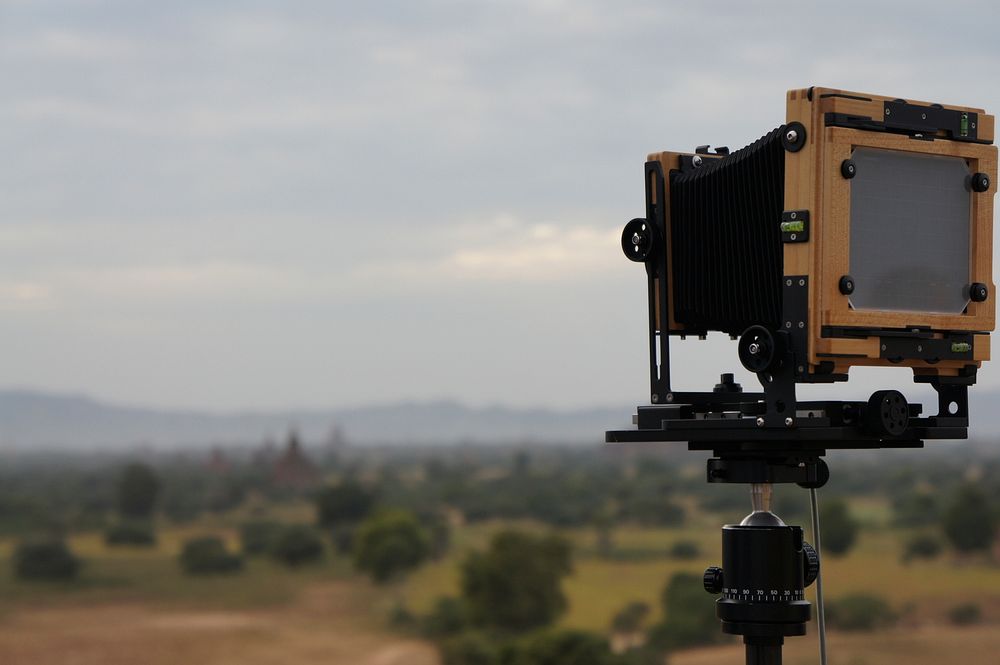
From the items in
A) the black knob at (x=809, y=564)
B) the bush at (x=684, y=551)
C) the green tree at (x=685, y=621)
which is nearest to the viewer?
the black knob at (x=809, y=564)

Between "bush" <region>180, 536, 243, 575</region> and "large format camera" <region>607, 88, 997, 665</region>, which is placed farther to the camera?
"bush" <region>180, 536, 243, 575</region>

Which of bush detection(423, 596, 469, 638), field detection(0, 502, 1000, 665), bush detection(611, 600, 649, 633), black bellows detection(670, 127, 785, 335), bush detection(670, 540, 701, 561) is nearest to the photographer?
black bellows detection(670, 127, 785, 335)

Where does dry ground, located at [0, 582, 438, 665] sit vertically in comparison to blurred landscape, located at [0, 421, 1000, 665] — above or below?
below

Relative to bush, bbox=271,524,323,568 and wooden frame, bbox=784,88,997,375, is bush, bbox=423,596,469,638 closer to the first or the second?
bush, bbox=271,524,323,568

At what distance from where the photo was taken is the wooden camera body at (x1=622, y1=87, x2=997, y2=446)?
4875mm

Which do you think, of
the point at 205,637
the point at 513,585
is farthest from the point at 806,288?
the point at 205,637

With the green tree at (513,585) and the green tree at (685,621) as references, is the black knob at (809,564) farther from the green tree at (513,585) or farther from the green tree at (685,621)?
the green tree at (513,585)

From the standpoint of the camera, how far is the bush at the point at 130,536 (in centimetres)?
7869

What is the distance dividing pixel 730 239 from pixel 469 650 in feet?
134

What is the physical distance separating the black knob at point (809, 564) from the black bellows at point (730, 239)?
89cm

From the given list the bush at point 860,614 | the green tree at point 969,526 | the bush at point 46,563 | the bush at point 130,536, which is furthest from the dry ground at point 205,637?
the green tree at point 969,526

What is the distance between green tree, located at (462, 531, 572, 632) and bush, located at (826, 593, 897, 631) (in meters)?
10.1

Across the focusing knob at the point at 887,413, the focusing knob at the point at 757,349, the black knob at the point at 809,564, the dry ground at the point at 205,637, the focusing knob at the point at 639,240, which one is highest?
the focusing knob at the point at 639,240

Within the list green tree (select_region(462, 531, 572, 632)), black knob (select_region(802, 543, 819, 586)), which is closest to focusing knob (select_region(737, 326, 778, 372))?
black knob (select_region(802, 543, 819, 586))
